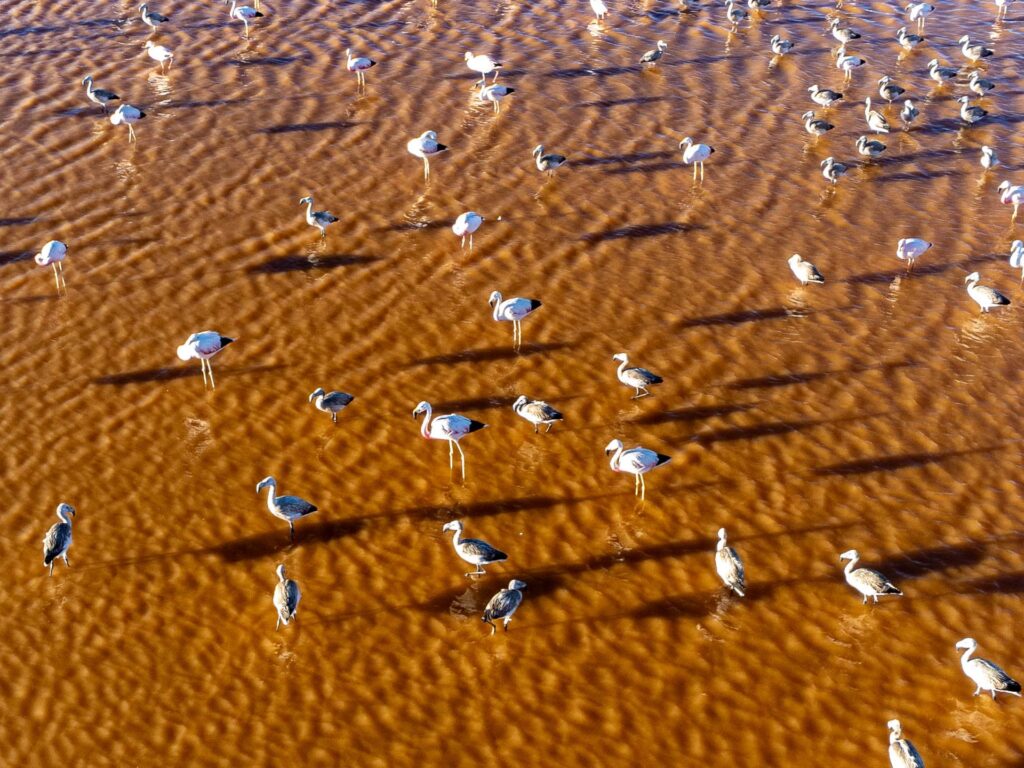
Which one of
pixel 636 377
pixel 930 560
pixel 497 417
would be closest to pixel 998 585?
pixel 930 560

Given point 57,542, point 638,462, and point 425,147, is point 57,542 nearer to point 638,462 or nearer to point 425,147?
point 638,462

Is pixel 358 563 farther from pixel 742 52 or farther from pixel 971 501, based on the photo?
pixel 742 52

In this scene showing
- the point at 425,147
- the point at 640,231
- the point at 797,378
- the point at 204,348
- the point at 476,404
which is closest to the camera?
the point at 476,404

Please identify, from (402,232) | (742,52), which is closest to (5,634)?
(402,232)

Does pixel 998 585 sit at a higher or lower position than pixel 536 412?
lower

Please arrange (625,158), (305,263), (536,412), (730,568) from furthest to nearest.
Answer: (625,158) < (305,263) < (536,412) < (730,568)

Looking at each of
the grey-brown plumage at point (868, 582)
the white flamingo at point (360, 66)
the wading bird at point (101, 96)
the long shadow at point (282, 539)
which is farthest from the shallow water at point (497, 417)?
the wading bird at point (101, 96)

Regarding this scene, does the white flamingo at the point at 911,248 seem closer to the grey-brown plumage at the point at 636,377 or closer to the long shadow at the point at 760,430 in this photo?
the long shadow at the point at 760,430
